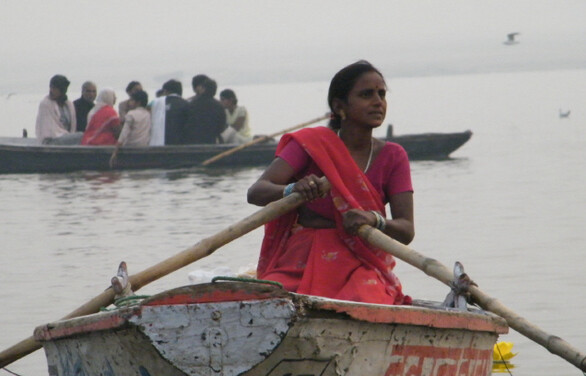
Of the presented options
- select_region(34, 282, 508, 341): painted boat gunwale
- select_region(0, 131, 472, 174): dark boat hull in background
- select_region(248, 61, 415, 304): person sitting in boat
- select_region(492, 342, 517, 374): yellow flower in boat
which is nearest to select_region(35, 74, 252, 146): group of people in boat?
select_region(0, 131, 472, 174): dark boat hull in background

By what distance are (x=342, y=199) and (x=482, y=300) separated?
0.65 meters

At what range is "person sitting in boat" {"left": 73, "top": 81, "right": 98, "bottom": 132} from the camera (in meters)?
17.4

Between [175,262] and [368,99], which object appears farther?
[175,262]

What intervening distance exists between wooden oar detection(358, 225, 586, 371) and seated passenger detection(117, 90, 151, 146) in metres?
11.9

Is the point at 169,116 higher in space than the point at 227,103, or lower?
lower

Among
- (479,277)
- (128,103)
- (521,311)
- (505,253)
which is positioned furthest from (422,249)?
(128,103)

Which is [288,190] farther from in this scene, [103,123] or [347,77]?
[103,123]

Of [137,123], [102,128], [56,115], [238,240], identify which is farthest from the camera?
[56,115]

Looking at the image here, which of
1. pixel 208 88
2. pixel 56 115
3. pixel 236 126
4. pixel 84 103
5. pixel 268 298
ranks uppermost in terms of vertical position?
pixel 208 88

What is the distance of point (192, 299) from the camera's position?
379 centimetres

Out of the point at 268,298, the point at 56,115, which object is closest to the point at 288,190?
the point at 268,298

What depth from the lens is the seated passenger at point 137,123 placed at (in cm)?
1656

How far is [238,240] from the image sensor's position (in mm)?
11492

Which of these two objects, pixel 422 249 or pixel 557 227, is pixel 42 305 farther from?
pixel 557 227
